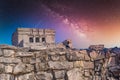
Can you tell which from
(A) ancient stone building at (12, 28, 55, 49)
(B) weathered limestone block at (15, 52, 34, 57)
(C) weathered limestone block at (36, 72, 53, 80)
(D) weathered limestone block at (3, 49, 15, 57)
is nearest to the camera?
(D) weathered limestone block at (3, 49, 15, 57)

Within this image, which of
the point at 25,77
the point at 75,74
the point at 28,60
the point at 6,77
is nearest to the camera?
the point at 6,77

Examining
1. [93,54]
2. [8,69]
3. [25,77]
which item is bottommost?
[25,77]

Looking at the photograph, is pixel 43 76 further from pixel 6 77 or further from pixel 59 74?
pixel 6 77

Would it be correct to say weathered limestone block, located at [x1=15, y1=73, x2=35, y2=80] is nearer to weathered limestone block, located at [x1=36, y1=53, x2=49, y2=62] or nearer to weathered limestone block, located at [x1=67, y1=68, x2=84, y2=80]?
weathered limestone block, located at [x1=36, y1=53, x2=49, y2=62]

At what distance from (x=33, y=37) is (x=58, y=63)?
65.6 metres

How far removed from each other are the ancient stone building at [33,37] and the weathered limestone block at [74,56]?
62.0 meters

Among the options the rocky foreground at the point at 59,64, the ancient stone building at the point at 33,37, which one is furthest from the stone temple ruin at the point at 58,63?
the ancient stone building at the point at 33,37

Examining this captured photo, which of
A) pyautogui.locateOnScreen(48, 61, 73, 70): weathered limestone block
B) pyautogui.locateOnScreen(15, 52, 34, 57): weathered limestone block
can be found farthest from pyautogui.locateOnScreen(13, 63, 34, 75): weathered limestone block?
pyautogui.locateOnScreen(48, 61, 73, 70): weathered limestone block

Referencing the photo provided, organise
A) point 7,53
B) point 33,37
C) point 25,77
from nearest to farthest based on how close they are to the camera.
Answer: point 7,53 < point 25,77 < point 33,37

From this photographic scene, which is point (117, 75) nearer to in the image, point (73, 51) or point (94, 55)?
point (94, 55)

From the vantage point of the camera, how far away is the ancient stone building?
230 feet

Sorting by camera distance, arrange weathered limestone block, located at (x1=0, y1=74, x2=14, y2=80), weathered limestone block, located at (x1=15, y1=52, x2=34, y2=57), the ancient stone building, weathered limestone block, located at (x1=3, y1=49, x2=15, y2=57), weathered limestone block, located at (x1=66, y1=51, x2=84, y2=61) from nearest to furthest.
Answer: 1. weathered limestone block, located at (x1=0, y1=74, x2=14, y2=80)
2. weathered limestone block, located at (x1=3, y1=49, x2=15, y2=57)
3. weathered limestone block, located at (x1=15, y1=52, x2=34, y2=57)
4. weathered limestone block, located at (x1=66, y1=51, x2=84, y2=61)
5. the ancient stone building

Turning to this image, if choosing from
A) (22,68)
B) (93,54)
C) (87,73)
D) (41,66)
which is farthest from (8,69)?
(93,54)

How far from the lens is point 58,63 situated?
700cm
